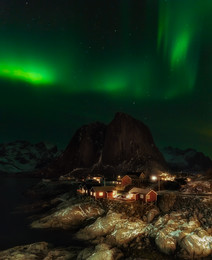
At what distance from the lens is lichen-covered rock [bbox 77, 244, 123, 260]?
2577cm

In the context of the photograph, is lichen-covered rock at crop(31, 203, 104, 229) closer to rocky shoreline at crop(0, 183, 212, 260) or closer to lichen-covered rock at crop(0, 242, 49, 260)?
rocky shoreline at crop(0, 183, 212, 260)

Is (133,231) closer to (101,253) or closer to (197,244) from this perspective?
(101,253)

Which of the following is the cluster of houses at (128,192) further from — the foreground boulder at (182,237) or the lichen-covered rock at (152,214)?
the foreground boulder at (182,237)

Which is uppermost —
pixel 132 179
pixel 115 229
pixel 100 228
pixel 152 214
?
pixel 132 179

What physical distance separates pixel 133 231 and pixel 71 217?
48.3ft

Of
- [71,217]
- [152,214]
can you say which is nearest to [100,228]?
[152,214]

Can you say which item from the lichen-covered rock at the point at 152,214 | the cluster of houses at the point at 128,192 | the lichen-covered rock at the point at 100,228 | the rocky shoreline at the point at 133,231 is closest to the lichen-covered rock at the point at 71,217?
the rocky shoreline at the point at 133,231

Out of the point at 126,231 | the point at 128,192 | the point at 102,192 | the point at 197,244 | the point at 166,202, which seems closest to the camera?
the point at 197,244

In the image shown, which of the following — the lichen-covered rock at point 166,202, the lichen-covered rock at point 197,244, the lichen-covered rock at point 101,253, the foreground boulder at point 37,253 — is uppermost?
the lichen-covered rock at point 166,202

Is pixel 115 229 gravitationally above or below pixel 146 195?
below

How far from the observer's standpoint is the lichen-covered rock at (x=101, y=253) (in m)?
25.8

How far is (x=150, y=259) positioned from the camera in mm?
26391

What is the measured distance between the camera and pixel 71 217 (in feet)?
142

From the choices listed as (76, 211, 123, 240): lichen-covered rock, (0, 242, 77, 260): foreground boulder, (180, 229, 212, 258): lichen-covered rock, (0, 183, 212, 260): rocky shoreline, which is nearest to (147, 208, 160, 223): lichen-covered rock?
(0, 183, 212, 260): rocky shoreline
